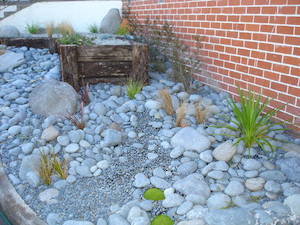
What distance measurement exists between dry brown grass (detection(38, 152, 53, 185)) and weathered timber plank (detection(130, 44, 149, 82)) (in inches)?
64.4

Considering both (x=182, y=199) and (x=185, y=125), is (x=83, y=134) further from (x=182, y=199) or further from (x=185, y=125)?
(x=182, y=199)

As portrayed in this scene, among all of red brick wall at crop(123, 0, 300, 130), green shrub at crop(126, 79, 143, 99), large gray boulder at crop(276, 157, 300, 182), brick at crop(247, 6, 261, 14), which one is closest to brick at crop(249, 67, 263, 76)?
red brick wall at crop(123, 0, 300, 130)

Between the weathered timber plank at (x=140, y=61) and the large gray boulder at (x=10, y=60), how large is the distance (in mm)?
1767

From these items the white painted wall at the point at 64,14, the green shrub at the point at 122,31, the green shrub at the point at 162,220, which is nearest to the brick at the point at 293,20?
the green shrub at the point at 162,220

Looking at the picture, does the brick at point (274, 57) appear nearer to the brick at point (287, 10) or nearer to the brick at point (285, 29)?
the brick at point (285, 29)

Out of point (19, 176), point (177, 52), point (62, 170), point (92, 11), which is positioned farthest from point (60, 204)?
point (92, 11)

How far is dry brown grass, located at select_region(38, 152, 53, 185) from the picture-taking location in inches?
103

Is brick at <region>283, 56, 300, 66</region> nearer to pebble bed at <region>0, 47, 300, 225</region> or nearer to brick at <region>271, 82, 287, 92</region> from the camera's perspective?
brick at <region>271, 82, 287, 92</region>

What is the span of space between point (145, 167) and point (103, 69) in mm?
1717

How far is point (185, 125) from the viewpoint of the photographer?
310 cm

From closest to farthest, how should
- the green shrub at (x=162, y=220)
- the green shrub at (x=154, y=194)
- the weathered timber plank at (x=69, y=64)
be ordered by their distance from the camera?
1. the green shrub at (x=162, y=220)
2. the green shrub at (x=154, y=194)
3. the weathered timber plank at (x=69, y=64)

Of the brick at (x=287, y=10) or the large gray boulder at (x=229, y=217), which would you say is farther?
the brick at (x=287, y=10)

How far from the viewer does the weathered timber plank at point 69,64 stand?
384 cm

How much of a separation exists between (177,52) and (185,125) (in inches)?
58.8
